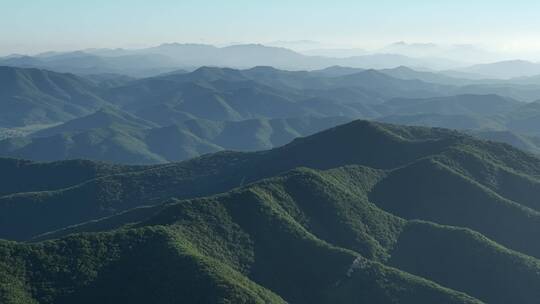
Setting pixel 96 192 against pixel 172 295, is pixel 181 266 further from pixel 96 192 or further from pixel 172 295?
pixel 96 192

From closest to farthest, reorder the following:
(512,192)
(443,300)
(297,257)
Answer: (443,300), (297,257), (512,192)

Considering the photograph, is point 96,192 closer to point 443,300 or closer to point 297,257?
point 297,257

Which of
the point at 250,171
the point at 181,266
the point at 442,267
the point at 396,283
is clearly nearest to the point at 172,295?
the point at 181,266

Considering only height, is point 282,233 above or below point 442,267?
above

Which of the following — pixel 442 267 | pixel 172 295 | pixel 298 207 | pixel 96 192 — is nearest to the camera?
pixel 172 295

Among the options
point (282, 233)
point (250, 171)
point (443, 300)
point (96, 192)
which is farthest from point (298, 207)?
point (96, 192)

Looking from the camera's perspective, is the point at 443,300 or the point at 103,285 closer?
the point at 103,285
